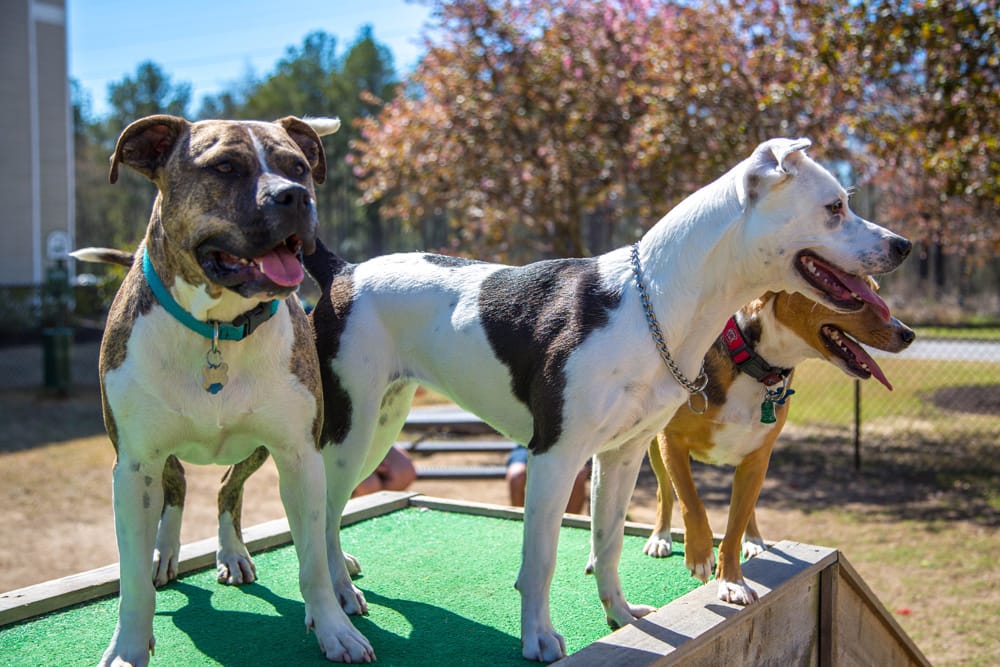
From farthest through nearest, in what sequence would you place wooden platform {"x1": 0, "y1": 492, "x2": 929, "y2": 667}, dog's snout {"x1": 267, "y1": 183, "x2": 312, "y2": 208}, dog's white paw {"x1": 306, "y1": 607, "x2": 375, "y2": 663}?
dog's white paw {"x1": 306, "y1": 607, "x2": 375, "y2": 663}
wooden platform {"x1": 0, "y1": 492, "x2": 929, "y2": 667}
dog's snout {"x1": 267, "y1": 183, "x2": 312, "y2": 208}

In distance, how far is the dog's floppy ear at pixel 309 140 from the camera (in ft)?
10.5

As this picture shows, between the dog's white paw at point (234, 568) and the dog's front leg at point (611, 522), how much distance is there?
161cm

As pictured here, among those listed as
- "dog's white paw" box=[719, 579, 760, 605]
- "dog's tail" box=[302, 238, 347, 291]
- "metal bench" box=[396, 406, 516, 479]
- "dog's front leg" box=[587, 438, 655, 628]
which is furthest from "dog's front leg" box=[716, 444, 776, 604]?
"metal bench" box=[396, 406, 516, 479]

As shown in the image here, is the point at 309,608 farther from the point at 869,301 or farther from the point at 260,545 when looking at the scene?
the point at 869,301

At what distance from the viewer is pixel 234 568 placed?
13.6 ft

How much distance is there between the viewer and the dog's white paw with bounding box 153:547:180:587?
4.06m

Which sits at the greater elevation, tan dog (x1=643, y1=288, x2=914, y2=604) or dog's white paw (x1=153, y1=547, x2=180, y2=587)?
tan dog (x1=643, y1=288, x2=914, y2=604)

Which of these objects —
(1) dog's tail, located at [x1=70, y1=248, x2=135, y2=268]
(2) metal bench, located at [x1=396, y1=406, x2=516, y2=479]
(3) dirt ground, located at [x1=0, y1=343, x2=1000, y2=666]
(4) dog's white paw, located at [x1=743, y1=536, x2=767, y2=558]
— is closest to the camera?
(1) dog's tail, located at [x1=70, y1=248, x2=135, y2=268]

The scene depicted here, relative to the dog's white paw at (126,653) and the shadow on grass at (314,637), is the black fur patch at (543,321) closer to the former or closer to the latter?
the shadow on grass at (314,637)

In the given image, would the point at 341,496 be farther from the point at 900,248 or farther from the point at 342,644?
the point at 900,248

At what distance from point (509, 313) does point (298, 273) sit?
0.91 meters

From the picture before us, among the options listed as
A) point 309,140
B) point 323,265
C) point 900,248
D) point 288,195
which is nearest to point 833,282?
point 900,248

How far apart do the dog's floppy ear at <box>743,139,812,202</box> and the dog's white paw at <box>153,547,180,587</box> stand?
9.32 feet

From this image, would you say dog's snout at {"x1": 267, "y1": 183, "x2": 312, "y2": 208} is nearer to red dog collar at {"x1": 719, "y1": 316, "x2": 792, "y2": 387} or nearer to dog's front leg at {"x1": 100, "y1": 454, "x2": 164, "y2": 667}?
dog's front leg at {"x1": 100, "y1": 454, "x2": 164, "y2": 667}
